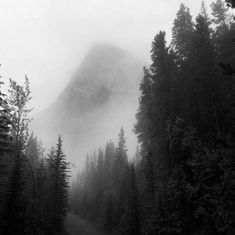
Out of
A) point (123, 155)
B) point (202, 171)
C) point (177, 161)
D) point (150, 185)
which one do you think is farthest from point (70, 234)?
point (123, 155)

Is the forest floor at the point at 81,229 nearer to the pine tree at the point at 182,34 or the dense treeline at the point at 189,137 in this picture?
the dense treeline at the point at 189,137

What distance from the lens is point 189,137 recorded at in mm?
24812

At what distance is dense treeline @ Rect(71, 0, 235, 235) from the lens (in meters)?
20.1

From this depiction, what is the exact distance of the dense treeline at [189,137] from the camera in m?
20.1

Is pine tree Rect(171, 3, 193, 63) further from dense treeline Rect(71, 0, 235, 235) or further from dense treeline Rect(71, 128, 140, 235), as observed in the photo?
dense treeline Rect(71, 128, 140, 235)

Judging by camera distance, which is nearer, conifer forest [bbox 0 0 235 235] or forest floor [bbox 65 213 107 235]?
conifer forest [bbox 0 0 235 235]

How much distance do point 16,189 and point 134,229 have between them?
67.5ft

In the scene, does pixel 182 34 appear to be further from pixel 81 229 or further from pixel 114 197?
pixel 114 197

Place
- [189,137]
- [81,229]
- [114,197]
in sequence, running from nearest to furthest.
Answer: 1. [189,137]
2. [81,229]
3. [114,197]

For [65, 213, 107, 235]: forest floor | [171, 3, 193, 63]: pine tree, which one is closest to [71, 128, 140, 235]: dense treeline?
[65, 213, 107, 235]: forest floor

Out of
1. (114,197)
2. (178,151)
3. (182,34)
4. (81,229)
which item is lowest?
A: (81,229)

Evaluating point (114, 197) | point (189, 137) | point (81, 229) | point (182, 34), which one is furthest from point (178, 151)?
point (114, 197)

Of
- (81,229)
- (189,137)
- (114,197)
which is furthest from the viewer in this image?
(114,197)

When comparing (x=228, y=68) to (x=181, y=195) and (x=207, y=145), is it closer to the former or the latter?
(x=181, y=195)
